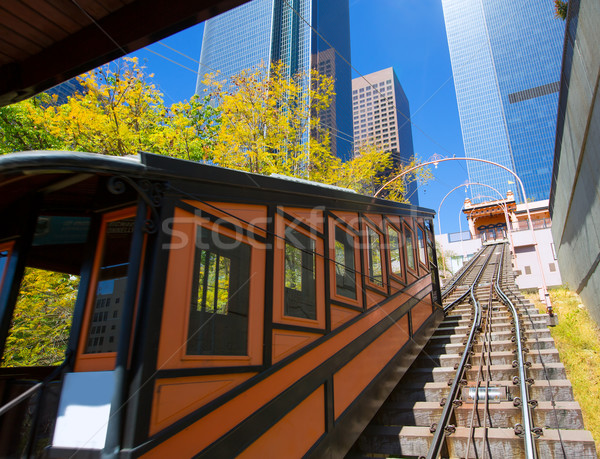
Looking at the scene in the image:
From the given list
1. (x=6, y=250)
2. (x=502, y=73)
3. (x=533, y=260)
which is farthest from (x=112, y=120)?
(x=502, y=73)

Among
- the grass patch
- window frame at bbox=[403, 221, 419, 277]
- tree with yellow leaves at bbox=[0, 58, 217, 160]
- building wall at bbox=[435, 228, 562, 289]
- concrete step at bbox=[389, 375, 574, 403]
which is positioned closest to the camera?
concrete step at bbox=[389, 375, 574, 403]

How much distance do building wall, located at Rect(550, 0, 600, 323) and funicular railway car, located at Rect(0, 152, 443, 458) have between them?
5.18 meters

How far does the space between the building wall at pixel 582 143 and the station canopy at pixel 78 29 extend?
19.7ft

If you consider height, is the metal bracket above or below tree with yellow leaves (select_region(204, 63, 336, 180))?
below

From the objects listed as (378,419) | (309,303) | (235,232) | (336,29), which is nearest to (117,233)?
(235,232)

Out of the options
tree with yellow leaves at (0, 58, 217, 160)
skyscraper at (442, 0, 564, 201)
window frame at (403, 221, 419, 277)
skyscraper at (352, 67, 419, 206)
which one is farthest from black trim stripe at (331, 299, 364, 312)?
skyscraper at (352, 67, 419, 206)

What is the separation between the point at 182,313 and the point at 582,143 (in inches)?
343

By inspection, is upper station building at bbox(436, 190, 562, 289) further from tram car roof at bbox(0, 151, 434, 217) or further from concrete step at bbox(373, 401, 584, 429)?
tram car roof at bbox(0, 151, 434, 217)

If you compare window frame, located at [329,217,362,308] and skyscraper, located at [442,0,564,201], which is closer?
window frame, located at [329,217,362,308]

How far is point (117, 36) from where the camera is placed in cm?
440

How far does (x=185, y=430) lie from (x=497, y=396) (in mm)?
4534

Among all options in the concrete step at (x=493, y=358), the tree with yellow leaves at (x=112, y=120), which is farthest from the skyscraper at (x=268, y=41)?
the concrete step at (x=493, y=358)

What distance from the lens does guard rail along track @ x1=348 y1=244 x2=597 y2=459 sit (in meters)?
4.21

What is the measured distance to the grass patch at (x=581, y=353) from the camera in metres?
5.59
